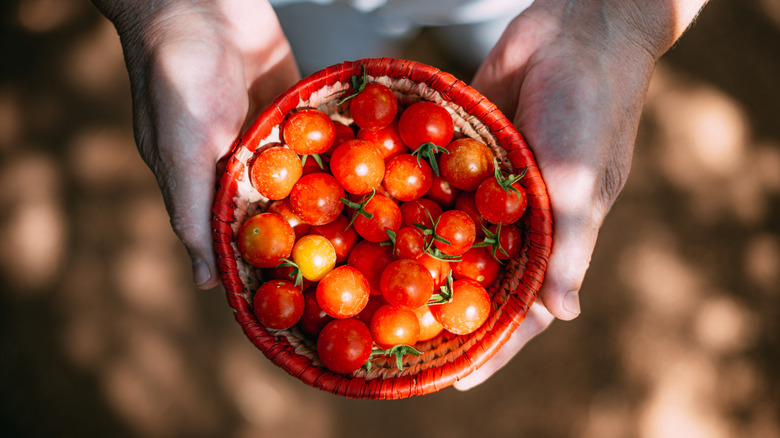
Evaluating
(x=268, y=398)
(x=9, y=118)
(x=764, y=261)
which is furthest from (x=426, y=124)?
(x=9, y=118)

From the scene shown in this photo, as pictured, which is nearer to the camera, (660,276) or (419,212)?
(419,212)

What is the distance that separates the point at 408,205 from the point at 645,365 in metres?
1.53

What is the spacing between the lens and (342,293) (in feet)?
4.02

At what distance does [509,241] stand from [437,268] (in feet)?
0.66

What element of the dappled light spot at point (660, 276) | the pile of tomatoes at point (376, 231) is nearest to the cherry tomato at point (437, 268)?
the pile of tomatoes at point (376, 231)

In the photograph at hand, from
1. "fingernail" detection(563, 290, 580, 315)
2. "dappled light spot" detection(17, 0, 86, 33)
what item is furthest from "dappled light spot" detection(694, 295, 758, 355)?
"dappled light spot" detection(17, 0, 86, 33)

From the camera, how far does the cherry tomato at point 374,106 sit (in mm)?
1271

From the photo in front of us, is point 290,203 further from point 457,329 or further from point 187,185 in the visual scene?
point 457,329

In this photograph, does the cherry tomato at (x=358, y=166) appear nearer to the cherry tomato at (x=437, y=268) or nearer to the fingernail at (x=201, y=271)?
the cherry tomato at (x=437, y=268)

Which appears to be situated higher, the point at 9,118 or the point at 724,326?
the point at 9,118

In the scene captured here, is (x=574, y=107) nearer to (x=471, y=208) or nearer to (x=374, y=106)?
(x=471, y=208)

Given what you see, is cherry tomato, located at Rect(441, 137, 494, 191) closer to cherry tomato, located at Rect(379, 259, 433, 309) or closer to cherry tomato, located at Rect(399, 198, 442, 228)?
cherry tomato, located at Rect(399, 198, 442, 228)

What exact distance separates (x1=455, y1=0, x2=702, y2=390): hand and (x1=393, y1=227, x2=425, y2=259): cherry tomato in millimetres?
334

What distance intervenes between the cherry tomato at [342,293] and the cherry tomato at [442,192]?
1.08 ft
